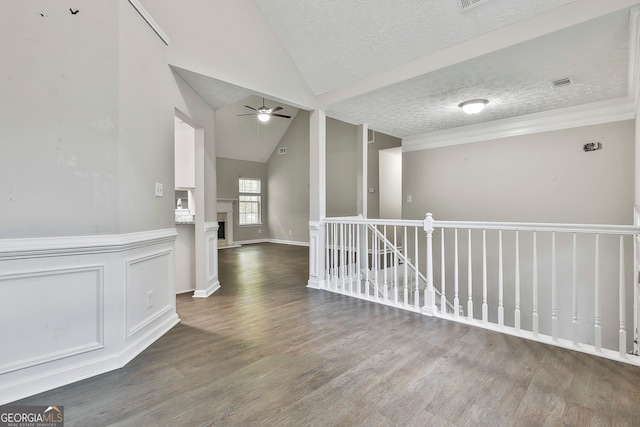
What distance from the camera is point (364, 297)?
3561 mm

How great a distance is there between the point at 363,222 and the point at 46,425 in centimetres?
307

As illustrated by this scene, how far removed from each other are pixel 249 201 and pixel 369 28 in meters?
7.38

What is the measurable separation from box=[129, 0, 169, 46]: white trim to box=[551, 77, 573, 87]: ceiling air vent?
4039 millimetres

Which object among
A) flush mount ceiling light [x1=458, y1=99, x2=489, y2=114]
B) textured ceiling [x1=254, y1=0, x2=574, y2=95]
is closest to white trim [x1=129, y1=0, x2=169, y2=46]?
textured ceiling [x1=254, y1=0, x2=574, y2=95]

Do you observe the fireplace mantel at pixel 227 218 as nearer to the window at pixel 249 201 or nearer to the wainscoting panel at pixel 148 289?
the window at pixel 249 201

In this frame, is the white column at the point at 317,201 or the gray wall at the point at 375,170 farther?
the gray wall at the point at 375,170

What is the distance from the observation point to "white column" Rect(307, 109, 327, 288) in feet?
13.3

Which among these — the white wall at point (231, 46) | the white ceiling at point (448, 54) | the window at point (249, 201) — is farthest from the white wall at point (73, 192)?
the window at point (249, 201)

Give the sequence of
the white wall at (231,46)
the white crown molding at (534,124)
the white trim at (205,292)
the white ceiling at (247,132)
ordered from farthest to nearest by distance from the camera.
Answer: the white ceiling at (247,132)
the white crown molding at (534,124)
the white trim at (205,292)
the white wall at (231,46)

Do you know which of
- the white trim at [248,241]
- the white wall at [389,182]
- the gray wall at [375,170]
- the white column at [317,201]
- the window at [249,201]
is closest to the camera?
the white column at [317,201]

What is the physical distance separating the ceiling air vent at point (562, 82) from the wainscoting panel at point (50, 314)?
4.69 m

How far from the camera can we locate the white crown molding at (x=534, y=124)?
3781 millimetres

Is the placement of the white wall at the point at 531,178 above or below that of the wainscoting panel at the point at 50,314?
above

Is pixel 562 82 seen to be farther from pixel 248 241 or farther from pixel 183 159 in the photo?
pixel 248 241
